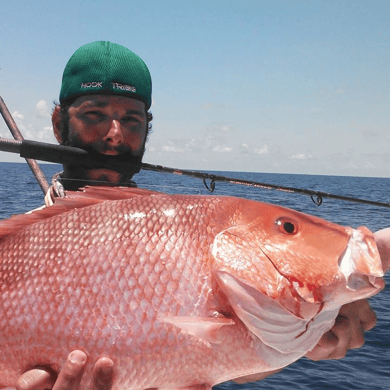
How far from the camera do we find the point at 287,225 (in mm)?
1760

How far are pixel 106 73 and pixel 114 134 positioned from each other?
0.40 m

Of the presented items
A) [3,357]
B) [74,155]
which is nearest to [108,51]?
[74,155]

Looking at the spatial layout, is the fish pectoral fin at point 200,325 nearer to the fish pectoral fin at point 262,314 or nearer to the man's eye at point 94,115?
the fish pectoral fin at point 262,314

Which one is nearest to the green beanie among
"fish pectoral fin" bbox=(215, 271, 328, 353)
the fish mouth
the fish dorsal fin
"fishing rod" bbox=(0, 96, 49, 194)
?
the fish dorsal fin

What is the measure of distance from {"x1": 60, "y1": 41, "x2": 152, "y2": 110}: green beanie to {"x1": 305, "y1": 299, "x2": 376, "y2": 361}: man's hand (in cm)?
184

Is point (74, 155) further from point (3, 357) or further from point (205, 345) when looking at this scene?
point (205, 345)

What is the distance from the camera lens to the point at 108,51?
2943 millimetres

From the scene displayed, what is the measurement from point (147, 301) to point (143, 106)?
1.72 m

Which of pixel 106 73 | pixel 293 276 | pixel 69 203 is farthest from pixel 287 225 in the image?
pixel 106 73

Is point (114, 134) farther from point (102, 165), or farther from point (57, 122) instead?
point (57, 122)

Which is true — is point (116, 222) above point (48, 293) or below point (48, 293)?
above

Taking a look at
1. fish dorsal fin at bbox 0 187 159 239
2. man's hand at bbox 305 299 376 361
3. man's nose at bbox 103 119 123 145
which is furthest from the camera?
man's nose at bbox 103 119 123 145

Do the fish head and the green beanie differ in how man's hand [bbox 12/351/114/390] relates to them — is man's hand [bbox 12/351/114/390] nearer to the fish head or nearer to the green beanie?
the fish head

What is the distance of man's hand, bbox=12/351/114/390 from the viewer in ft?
5.07
